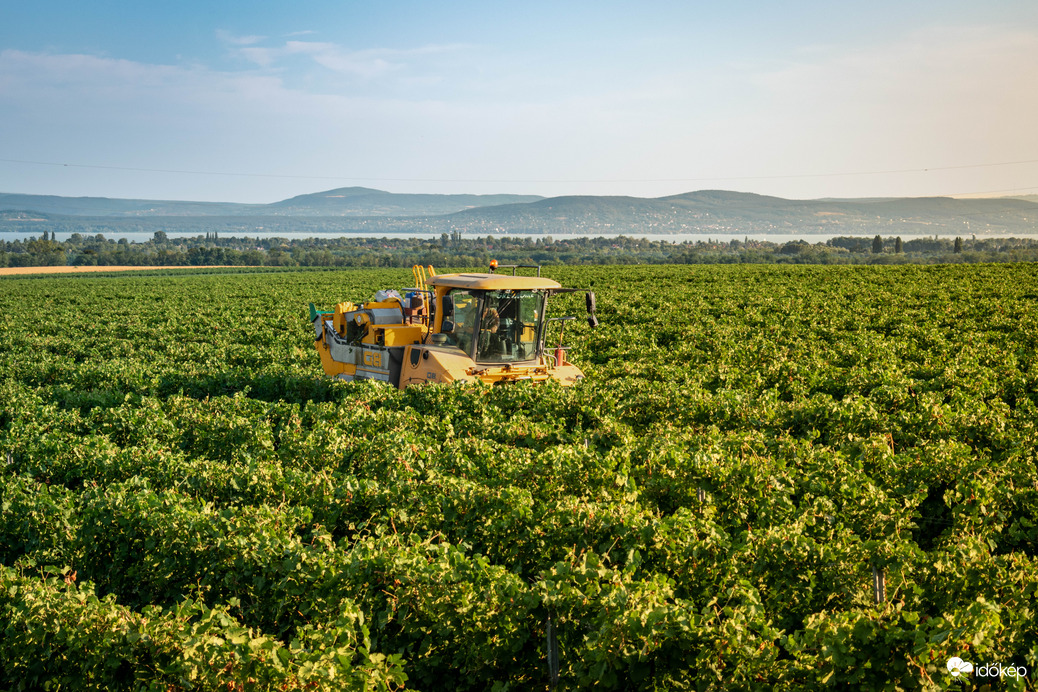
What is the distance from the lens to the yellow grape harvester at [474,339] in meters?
12.8

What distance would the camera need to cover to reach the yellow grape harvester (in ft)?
42.1

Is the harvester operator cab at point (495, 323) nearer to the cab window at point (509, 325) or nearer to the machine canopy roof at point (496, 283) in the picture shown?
the cab window at point (509, 325)

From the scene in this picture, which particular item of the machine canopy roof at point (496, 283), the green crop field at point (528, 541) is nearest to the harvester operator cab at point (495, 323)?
the machine canopy roof at point (496, 283)

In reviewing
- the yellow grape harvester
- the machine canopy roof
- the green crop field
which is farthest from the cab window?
the green crop field

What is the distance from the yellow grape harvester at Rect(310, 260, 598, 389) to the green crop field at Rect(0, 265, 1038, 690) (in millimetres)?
1312

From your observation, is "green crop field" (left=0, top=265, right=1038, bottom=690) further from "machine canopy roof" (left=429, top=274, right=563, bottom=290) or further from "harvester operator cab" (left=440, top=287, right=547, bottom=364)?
"machine canopy roof" (left=429, top=274, right=563, bottom=290)

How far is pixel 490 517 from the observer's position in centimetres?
622

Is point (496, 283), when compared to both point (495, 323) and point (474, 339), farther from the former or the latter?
point (474, 339)

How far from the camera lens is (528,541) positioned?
5949 mm

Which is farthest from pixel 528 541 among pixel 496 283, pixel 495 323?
pixel 495 323

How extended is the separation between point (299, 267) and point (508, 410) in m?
96.4

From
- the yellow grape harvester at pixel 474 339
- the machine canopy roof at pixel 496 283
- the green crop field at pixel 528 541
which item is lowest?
the green crop field at pixel 528 541

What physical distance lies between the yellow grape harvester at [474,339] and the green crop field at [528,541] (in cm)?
131

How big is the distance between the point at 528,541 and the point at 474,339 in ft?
24.1
